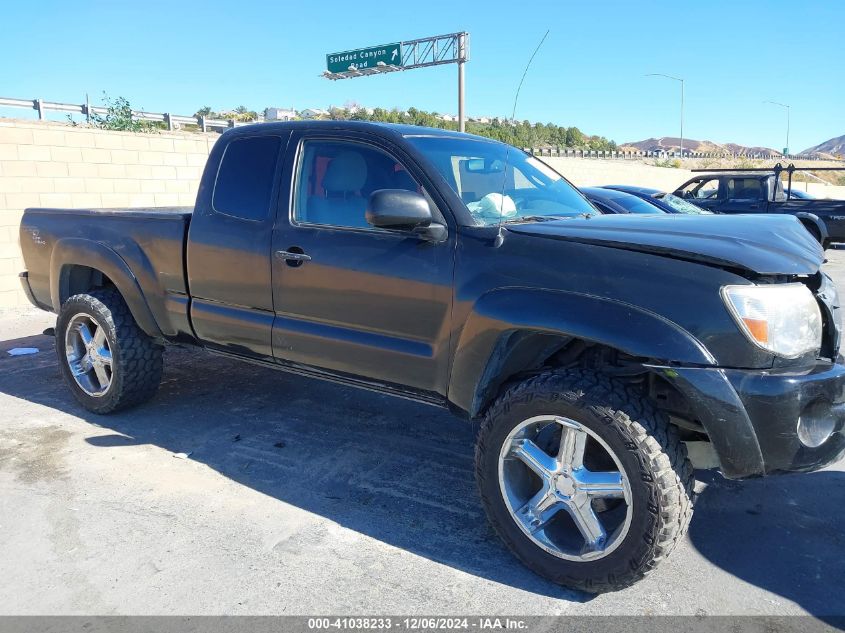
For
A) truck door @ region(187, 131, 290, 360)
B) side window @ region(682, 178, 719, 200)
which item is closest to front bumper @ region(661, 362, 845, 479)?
truck door @ region(187, 131, 290, 360)

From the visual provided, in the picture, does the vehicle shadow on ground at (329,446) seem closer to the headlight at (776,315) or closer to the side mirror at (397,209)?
the headlight at (776,315)

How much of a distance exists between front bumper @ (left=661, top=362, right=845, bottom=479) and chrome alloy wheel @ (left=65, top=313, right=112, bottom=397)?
3897 mm

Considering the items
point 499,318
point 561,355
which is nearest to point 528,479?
point 561,355

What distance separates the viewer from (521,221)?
3.40m

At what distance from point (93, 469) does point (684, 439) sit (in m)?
3.26

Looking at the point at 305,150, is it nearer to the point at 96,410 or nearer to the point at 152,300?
the point at 152,300

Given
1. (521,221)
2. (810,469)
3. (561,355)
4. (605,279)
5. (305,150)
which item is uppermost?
(305,150)

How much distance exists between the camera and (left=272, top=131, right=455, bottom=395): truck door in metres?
3.25

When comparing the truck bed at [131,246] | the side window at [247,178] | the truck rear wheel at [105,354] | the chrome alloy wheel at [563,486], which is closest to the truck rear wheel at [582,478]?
the chrome alloy wheel at [563,486]

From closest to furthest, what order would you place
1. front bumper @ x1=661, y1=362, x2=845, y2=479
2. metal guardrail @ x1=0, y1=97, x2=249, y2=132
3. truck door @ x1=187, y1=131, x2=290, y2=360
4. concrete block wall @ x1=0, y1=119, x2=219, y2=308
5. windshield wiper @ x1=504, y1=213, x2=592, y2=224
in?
front bumper @ x1=661, y1=362, x2=845, y2=479, windshield wiper @ x1=504, y1=213, x2=592, y2=224, truck door @ x1=187, y1=131, x2=290, y2=360, concrete block wall @ x1=0, y1=119, x2=219, y2=308, metal guardrail @ x1=0, y1=97, x2=249, y2=132

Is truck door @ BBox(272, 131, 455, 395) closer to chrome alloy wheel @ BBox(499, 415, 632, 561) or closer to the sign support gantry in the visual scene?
chrome alloy wheel @ BBox(499, 415, 632, 561)

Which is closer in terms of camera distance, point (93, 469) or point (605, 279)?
point (605, 279)

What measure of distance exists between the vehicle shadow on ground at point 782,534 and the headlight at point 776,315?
1.01 metres

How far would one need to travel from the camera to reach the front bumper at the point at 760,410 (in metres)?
2.50
